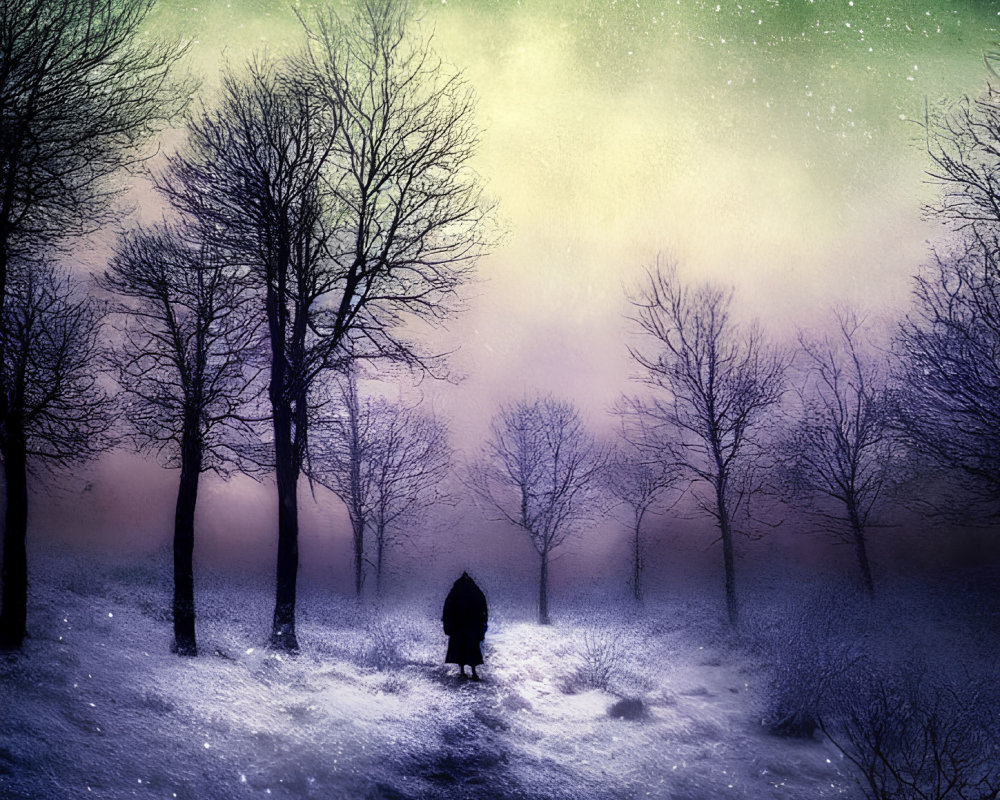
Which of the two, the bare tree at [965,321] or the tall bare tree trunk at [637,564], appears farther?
the tall bare tree trunk at [637,564]

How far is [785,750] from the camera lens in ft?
23.0

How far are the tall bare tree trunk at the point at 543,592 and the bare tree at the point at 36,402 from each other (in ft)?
43.6

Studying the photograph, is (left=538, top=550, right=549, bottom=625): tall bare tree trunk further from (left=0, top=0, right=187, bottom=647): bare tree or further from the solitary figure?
(left=0, top=0, right=187, bottom=647): bare tree

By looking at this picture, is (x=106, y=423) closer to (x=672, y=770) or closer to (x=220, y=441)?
(x=220, y=441)

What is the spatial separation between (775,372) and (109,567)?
17940 millimetres

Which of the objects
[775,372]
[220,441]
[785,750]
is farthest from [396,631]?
[775,372]

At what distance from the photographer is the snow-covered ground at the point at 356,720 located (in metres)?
4.45

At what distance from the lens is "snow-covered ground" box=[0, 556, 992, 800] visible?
14.6 ft

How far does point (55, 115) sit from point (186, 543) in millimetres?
6087

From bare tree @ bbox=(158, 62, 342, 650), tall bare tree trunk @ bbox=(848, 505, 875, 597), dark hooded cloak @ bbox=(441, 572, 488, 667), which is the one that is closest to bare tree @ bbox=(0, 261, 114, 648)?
bare tree @ bbox=(158, 62, 342, 650)

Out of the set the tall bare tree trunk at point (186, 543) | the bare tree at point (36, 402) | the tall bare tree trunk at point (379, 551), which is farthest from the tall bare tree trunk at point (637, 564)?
the bare tree at point (36, 402)

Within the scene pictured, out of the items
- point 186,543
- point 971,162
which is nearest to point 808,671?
point 971,162

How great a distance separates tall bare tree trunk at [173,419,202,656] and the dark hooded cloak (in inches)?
150

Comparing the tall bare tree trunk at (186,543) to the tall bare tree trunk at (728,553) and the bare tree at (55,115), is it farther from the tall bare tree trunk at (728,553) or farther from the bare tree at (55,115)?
the tall bare tree trunk at (728,553)
